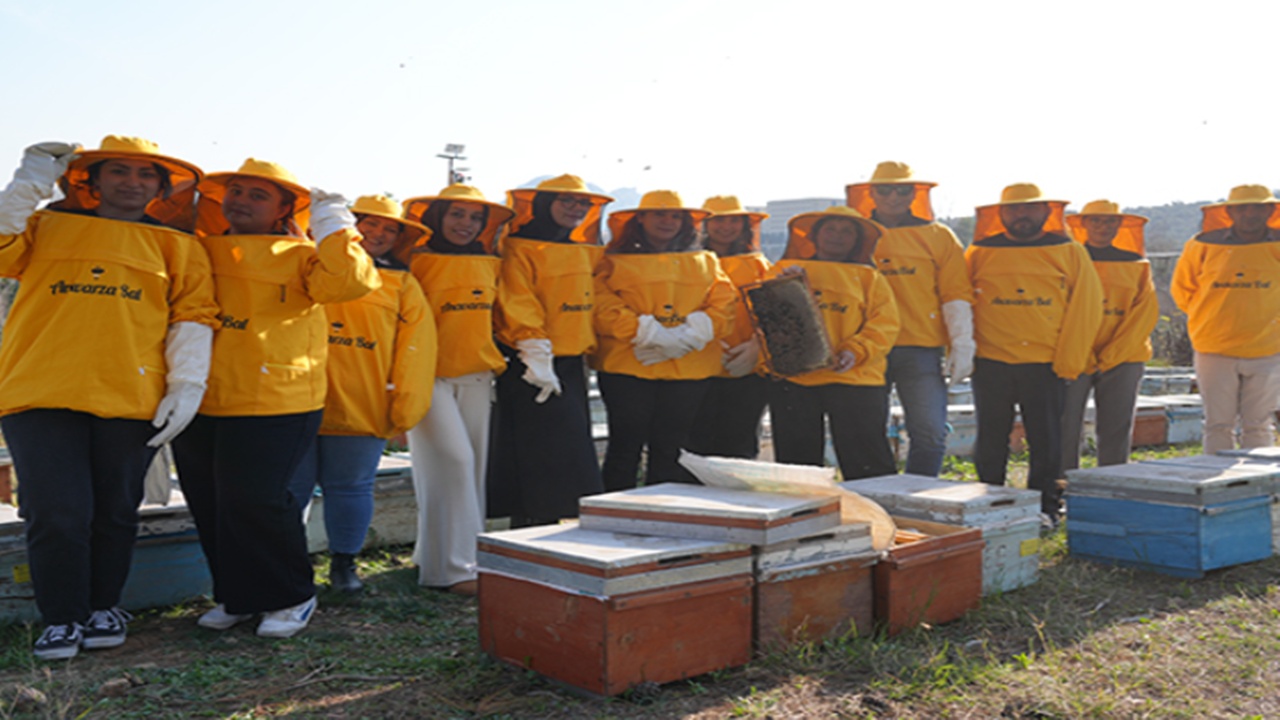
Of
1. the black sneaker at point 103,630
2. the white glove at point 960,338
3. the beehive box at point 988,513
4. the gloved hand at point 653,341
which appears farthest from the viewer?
the white glove at point 960,338

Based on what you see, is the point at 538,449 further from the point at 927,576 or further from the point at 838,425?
the point at 927,576

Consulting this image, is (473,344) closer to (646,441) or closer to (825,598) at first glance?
(646,441)

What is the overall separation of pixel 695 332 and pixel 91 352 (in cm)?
266

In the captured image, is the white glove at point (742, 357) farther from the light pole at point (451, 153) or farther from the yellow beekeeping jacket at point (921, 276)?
the light pole at point (451, 153)

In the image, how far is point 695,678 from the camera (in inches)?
131

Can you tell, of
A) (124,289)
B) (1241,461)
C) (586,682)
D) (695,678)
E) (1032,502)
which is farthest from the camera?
(1241,461)

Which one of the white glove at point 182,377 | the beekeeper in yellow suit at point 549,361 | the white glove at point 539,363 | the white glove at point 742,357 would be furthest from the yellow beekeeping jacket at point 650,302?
the white glove at point 182,377

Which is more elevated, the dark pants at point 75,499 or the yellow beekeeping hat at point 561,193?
the yellow beekeeping hat at point 561,193

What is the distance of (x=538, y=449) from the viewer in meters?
4.98

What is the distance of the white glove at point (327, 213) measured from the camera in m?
3.85

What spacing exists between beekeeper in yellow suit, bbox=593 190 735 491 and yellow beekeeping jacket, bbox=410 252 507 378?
2.26ft

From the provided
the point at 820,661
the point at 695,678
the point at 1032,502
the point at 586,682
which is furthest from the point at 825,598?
the point at 1032,502

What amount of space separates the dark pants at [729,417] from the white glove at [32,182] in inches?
132

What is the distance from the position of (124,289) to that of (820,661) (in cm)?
264
